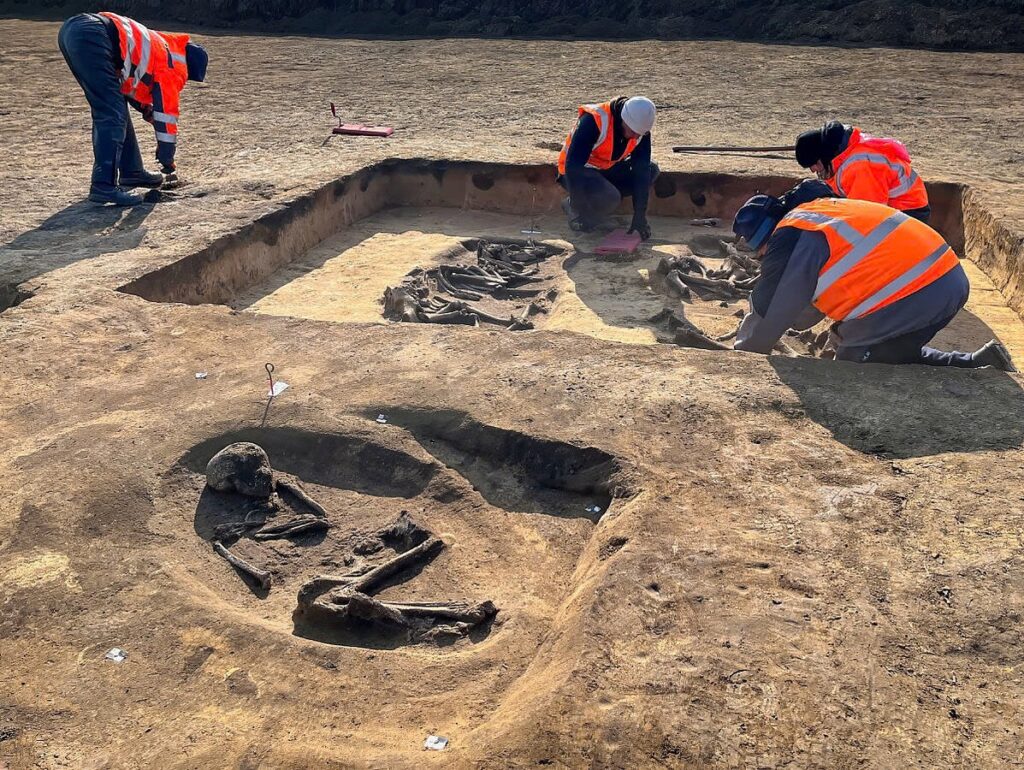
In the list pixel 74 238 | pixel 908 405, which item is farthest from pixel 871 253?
pixel 74 238

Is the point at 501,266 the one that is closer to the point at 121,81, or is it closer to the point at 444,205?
the point at 444,205

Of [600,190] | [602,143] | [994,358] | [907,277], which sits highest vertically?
[602,143]

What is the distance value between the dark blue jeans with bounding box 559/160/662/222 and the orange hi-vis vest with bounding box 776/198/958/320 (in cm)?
391

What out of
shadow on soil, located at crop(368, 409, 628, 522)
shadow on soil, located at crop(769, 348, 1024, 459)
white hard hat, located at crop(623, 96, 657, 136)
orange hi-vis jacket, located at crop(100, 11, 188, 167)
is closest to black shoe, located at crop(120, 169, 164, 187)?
orange hi-vis jacket, located at crop(100, 11, 188, 167)

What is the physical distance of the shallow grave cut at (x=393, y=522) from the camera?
10.9 ft

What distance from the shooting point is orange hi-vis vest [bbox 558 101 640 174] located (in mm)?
8359

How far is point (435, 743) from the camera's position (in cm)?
264

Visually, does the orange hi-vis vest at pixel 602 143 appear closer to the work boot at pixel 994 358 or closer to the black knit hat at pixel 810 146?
the black knit hat at pixel 810 146

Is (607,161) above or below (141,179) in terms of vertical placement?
above

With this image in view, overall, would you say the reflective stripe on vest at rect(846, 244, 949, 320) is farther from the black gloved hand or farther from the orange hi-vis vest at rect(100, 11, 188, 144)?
the orange hi-vis vest at rect(100, 11, 188, 144)

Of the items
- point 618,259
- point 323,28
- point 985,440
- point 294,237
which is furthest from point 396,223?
point 323,28

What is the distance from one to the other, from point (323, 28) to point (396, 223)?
12.0 m

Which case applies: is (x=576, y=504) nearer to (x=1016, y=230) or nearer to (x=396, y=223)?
(x=1016, y=230)

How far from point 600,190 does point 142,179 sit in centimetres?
443
